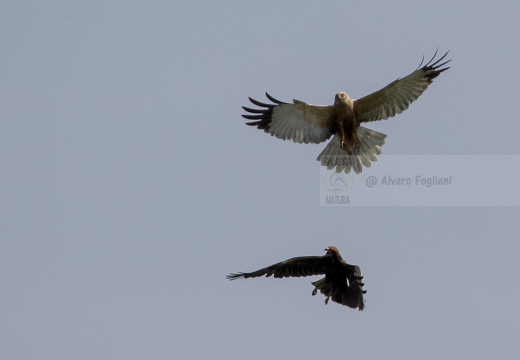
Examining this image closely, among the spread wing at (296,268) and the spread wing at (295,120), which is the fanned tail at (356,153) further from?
the spread wing at (296,268)

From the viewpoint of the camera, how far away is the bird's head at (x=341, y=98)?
58.9ft

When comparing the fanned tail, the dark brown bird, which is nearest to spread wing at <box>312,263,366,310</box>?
the dark brown bird

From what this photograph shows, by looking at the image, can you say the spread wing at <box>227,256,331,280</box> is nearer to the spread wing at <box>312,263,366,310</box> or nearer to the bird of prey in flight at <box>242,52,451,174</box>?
the spread wing at <box>312,263,366,310</box>

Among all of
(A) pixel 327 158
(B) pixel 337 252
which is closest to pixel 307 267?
(B) pixel 337 252

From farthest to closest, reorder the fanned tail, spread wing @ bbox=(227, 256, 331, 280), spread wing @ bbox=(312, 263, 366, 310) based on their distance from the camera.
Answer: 1. the fanned tail
2. spread wing @ bbox=(227, 256, 331, 280)
3. spread wing @ bbox=(312, 263, 366, 310)

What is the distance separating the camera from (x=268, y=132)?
60.3 feet

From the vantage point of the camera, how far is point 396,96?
18078 mm

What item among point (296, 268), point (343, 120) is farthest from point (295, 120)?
point (296, 268)

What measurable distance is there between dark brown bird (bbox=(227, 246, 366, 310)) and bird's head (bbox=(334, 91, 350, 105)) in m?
2.27

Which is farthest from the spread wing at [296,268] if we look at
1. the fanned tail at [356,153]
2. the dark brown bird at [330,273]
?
the fanned tail at [356,153]

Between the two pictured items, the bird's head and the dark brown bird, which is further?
the bird's head

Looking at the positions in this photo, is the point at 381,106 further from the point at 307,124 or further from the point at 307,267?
the point at 307,267

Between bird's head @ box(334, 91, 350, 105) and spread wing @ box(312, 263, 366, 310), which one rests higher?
bird's head @ box(334, 91, 350, 105)

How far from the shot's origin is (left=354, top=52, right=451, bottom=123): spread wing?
1783cm
